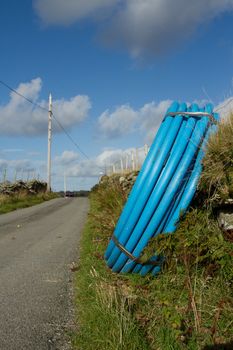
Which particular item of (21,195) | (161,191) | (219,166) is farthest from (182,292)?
(21,195)

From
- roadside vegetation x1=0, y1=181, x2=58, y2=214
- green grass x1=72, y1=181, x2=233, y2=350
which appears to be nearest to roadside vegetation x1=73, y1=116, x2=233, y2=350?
green grass x1=72, y1=181, x2=233, y2=350

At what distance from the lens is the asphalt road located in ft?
11.7

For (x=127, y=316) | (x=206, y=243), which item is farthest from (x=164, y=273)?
(x=127, y=316)

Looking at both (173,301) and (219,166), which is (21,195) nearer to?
(219,166)

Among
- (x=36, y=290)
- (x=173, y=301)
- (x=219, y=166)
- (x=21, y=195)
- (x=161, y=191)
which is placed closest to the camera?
(x=173, y=301)

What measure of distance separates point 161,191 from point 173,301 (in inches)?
50.6

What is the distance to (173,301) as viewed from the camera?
3775 millimetres

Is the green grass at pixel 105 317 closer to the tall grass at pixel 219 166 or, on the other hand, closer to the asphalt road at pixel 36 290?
the asphalt road at pixel 36 290

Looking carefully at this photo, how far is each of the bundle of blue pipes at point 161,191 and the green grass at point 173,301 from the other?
0.57 feet

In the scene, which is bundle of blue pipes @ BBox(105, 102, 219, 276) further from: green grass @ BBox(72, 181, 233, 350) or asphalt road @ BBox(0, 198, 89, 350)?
asphalt road @ BBox(0, 198, 89, 350)

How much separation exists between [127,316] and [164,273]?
97 centimetres

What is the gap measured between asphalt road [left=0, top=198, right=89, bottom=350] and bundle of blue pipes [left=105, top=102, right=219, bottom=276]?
884 millimetres

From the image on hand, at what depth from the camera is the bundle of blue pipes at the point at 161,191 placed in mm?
4566

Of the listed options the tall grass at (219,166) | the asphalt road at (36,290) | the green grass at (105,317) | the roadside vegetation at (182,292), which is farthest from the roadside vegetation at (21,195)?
the tall grass at (219,166)
